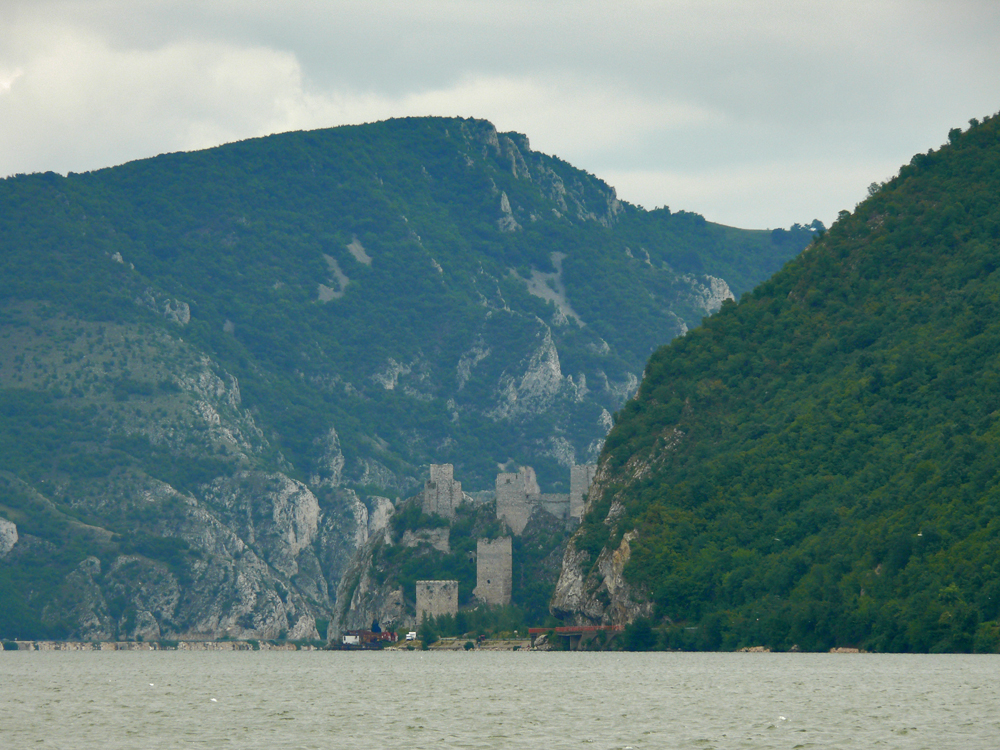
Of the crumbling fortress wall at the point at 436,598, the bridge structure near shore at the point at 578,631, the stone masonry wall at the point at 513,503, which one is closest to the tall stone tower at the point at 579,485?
the stone masonry wall at the point at 513,503

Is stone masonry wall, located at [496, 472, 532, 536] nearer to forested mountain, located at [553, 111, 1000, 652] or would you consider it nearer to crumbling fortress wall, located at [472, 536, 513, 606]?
crumbling fortress wall, located at [472, 536, 513, 606]

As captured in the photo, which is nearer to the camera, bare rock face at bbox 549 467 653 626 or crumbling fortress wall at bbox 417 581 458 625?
bare rock face at bbox 549 467 653 626

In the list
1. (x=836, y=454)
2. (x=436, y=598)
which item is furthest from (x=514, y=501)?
(x=836, y=454)

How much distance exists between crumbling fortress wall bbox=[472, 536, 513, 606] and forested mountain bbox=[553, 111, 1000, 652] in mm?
16034

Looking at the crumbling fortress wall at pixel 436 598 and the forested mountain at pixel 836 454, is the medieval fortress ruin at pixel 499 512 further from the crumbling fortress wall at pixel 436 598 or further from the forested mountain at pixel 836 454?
the forested mountain at pixel 836 454

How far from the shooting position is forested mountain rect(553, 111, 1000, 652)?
113 meters

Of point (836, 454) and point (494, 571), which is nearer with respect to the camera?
point (836, 454)

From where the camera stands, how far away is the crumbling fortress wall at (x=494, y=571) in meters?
170

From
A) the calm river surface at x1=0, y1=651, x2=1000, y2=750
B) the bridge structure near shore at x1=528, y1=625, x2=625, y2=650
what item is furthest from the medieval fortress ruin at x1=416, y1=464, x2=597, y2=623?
the calm river surface at x1=0, y1=651, x2=1000, y2=750

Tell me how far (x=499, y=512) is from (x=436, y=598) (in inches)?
540

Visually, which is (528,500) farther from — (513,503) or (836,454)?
(836,454)

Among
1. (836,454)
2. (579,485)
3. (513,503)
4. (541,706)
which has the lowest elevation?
(541,706)

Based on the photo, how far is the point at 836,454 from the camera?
135 m

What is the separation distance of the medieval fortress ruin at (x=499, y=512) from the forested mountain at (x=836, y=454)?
654 inches
